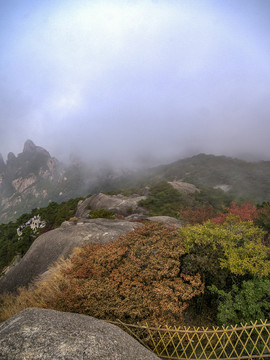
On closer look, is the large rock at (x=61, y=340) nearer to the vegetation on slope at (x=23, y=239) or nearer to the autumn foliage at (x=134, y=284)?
the autumn foliage at (x=134, y=284)

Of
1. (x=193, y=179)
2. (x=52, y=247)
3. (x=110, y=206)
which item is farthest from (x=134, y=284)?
(x=193, y=179)

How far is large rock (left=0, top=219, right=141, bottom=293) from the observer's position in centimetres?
1357

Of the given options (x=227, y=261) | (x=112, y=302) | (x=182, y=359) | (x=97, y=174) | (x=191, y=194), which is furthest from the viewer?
(x=97, y=174)

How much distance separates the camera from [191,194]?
2173 inches

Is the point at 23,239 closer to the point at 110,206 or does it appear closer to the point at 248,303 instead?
the point at 110,206

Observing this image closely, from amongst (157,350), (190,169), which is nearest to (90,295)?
(157,350)

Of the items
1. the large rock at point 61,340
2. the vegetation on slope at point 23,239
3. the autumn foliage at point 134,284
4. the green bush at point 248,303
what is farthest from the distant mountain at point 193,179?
the large rock at point 61,340

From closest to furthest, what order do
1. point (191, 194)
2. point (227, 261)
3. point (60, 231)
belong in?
point (227, 261)
point (60, 231)
point (191, 194)

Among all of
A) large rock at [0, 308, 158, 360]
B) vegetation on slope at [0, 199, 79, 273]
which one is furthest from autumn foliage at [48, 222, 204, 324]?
vegetation on slope at [0, 199, 79, 273]

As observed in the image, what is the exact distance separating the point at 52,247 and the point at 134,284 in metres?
11.3

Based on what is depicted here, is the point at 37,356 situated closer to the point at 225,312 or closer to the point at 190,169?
the point at 225,312

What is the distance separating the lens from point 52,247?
49.6ft

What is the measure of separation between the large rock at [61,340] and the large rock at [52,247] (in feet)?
28.2

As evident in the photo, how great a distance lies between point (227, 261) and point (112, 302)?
14.0 ft
